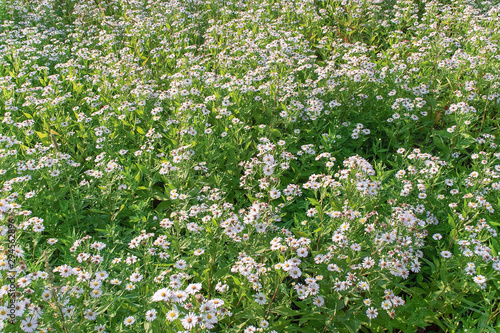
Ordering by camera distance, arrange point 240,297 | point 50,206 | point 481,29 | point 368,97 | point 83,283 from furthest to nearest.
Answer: point 481,29 < point 368,97 < point 50,206 < point 240,297 < point 83,283

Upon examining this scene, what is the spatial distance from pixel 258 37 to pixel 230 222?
4872 millimetres

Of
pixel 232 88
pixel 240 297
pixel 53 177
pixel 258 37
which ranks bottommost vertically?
pixel 240 297

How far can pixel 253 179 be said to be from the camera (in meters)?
3.98

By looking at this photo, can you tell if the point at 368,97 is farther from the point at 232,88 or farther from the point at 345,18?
the point at 345,18

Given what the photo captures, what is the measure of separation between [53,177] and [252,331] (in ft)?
10.2

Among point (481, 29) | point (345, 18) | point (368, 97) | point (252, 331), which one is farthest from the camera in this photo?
point (345, 18)

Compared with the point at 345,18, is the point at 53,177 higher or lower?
lower

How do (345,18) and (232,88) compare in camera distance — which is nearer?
(232,88)

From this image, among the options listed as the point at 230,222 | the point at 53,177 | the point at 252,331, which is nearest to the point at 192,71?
the point at 53,177

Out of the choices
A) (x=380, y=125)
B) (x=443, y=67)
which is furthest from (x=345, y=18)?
(x=380, y=125)

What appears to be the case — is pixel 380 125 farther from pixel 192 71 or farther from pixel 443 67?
pixel 192 71

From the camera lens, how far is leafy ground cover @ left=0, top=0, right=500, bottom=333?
2.87 meters

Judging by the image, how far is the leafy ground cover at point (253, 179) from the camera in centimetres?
287

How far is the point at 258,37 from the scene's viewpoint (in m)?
6.96
